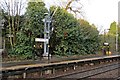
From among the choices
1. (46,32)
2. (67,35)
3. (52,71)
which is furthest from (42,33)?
(52,71)

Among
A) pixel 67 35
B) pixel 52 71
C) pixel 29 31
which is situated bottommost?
pixel 52 71

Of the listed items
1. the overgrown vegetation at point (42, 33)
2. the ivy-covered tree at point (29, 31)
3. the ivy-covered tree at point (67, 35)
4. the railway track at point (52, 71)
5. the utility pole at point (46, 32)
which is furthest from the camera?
the ivy-covered tree at point (67, 35)

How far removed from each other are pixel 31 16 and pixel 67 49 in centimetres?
652

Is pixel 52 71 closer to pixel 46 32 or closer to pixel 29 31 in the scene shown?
pixel 46 32

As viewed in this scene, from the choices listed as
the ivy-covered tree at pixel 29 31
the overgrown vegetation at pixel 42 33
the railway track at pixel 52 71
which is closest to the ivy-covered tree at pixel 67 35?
the overgrown vegetation at pixel 42 33

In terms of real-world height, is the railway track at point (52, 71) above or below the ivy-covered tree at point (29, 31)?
below

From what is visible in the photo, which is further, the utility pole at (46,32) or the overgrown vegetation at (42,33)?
the overgrown vegetation at (42,33)

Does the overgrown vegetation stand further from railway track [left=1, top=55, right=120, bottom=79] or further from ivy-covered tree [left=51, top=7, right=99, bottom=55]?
railway track [left=1, top=55, right=120, bottom=79]

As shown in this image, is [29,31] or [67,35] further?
[67,35]

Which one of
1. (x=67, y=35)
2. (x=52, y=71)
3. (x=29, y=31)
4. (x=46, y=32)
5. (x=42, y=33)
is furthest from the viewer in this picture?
(x=67, y=35)

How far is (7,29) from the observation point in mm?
36844

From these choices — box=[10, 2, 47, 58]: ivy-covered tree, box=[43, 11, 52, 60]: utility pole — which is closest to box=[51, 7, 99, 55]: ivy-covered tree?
box=[10, 2, 47, 58]: ivy-covered tree

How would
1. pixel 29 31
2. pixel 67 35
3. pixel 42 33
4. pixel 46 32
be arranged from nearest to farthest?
pixel 46 32, pixel 29 31, pixel 42 33, pixel 67 35

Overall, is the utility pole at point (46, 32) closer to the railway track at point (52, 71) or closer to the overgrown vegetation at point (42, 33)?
the overgrown vegetation at point (42, 33)
